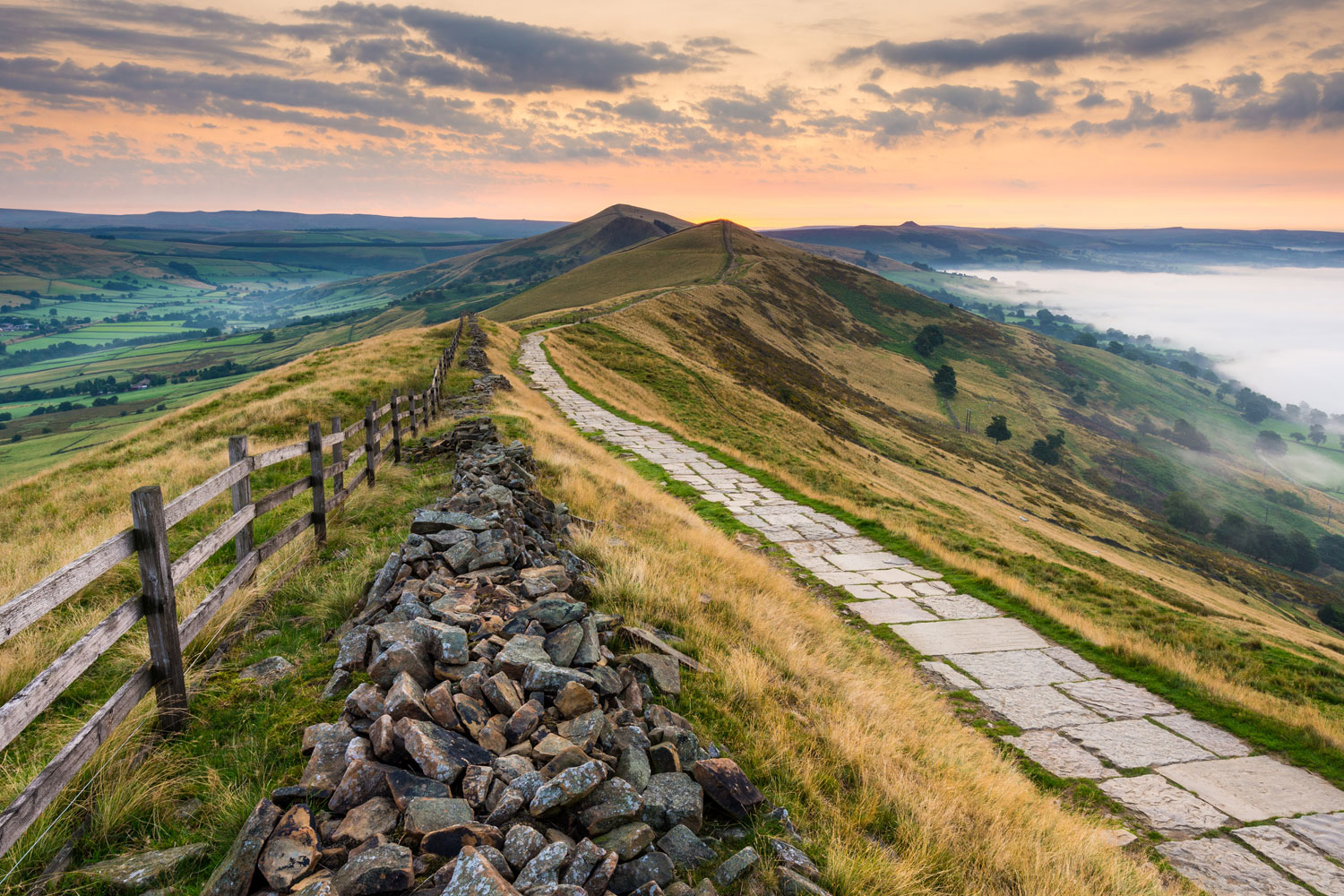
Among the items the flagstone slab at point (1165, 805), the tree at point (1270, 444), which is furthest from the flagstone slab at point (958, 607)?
the tree at point (1270, 444)

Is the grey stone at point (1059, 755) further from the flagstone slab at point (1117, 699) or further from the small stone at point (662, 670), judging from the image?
the small stone at point (662, 670)

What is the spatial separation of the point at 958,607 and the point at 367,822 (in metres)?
9.03

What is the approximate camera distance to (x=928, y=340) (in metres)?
119

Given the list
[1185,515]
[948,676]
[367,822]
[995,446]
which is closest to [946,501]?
[948,676]

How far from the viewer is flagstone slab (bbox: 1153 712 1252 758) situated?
22.0 ft

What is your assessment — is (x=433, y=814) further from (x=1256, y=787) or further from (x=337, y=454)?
(x=1256, y=787)

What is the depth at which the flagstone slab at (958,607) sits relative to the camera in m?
9.69

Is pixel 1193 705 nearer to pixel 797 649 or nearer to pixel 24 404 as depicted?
pixel 797 649

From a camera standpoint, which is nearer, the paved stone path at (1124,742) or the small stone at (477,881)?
the small stone at (477,881)

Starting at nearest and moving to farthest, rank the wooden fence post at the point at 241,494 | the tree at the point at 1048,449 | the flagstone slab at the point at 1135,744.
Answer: the wooden fence post at the point at 241,494
the flagstone slab at the point at 1135,744
the tree at the point at 1048,449

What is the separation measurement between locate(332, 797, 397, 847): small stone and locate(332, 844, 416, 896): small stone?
0.25 metres

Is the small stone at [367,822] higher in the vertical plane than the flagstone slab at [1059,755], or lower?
higher

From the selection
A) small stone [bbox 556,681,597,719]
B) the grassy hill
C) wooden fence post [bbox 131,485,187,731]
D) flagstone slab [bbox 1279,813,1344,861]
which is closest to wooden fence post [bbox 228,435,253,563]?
wooden fence post [bbox 131,485,187,731]

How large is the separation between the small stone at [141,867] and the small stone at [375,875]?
3.12 ft
